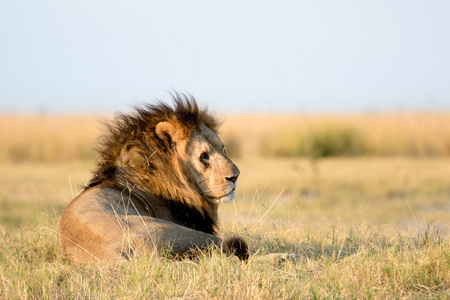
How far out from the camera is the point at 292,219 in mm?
7203

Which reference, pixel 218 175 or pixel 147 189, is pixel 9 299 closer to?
pixel 147 189

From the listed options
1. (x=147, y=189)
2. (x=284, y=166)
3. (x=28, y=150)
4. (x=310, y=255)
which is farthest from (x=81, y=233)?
(x=28, y=150)

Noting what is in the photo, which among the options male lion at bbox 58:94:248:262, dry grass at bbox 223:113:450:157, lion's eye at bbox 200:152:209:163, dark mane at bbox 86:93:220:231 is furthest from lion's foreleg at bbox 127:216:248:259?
dry grass at bbox 223:113:450:157

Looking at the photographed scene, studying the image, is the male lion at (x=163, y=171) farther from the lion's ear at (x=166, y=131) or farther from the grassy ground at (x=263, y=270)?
the grassy ground at (x=263, y=270)

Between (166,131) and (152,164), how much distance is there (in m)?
0.24

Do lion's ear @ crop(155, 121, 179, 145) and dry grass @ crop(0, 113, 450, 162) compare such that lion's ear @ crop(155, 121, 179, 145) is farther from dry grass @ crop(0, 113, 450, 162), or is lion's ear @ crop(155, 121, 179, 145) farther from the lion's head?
dry grass @ crop(0, 113, 450, 162)

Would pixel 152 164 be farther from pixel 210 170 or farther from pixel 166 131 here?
pixel 210 170

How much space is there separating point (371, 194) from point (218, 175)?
19.5 feet

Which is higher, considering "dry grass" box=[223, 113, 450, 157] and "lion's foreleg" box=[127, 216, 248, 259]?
"lion's foreleg" box=[127, 216, 248, 259]

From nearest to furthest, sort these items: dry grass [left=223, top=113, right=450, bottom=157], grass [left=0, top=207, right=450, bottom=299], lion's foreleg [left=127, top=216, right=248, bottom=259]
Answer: grass [left=0, top=207, right=450, bottom=299] < lion's foreleg [left=127, top=216, right=248, bottom=259] < dry grass [left=223, top=113, right=450, bottom=157]

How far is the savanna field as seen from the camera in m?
2.88

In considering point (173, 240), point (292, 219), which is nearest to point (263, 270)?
point (173, 240)

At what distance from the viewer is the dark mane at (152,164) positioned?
375 centimetres

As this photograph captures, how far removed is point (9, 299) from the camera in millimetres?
2812
